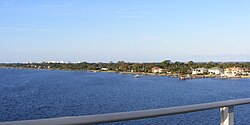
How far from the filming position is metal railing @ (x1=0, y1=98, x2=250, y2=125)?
1.36m

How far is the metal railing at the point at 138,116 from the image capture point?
4.48 feet

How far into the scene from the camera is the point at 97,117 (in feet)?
4.92

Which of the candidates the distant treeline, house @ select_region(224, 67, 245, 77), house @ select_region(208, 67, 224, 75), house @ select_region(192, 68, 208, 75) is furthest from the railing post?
the distant treeline

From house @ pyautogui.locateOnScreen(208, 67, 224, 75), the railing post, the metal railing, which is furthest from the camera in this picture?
house @ pyautogui.locateOnScreen(208, 67, 224, 75)

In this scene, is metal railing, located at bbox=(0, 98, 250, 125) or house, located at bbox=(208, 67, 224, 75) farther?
house, located at bbox=(208, 67, 224, 75)

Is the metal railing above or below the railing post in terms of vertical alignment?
above

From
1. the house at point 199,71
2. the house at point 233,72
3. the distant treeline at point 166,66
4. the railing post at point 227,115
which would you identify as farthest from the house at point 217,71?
the railing post at point 227,115

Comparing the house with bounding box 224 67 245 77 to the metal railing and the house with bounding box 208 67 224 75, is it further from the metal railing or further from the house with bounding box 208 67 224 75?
the metal railing

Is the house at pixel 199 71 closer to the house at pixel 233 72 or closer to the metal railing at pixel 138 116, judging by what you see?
the house at pixel 233 72

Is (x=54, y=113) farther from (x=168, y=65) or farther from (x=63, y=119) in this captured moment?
(x=168, y=65)

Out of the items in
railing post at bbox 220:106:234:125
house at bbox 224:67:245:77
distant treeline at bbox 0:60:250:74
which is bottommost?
house at bbox 224:67:245:77

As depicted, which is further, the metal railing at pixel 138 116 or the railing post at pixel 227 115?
the railing post at pixel 227 115

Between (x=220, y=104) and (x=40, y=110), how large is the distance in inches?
1189

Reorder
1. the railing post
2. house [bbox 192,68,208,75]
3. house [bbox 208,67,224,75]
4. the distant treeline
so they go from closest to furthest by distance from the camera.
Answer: the railing post → house [bbox 208,67,224,75] → house [bbox 192,68,208,75] → the distant treeline
